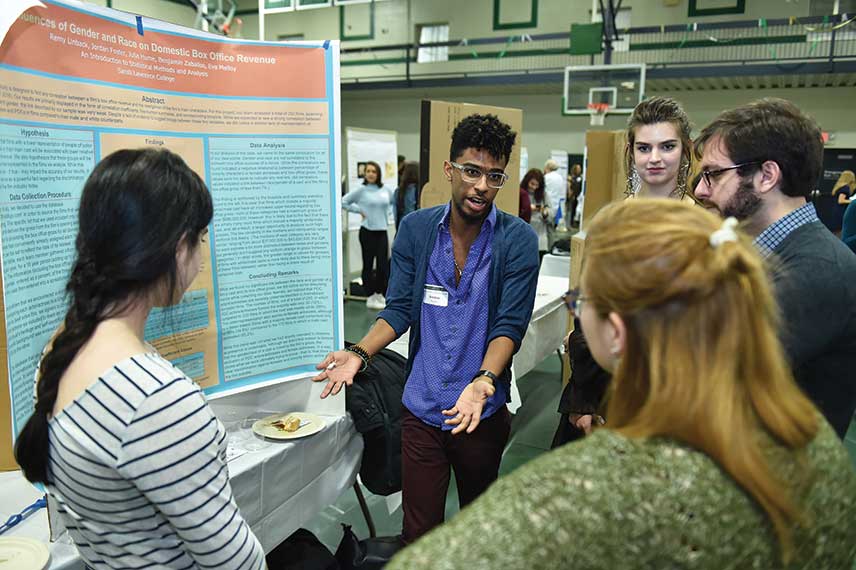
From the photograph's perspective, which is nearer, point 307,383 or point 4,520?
point 4,520

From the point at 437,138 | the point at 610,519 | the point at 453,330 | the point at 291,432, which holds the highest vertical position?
the point at 437,138

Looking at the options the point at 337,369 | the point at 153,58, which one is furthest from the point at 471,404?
the point at 153,58

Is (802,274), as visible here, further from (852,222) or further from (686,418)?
(852,222)

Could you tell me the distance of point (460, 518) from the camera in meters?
0.55

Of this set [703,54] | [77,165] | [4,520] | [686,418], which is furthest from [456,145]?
[703,54]

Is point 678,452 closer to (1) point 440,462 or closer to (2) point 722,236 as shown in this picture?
(2) point 722,236

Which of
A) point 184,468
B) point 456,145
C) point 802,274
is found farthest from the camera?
point 456,145

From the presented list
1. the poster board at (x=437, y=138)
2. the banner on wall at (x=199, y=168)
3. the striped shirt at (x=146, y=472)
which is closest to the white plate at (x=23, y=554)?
the banner on wall at (x=199, y=168)

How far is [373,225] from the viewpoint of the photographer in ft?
20.1

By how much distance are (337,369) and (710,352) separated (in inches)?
49.2

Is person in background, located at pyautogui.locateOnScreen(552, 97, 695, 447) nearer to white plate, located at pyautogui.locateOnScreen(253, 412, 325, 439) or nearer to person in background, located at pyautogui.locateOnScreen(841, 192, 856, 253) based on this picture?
white plate, located at pyautogui.locateOnScreen(253, 412, 325, 439)

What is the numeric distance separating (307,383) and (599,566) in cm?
141

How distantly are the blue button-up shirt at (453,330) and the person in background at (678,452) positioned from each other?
937 millimetres

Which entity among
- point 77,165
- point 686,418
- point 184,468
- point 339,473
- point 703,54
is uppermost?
point 703,54
